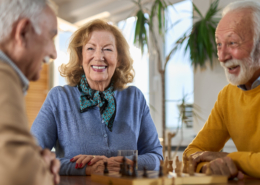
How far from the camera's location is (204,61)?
147 inches

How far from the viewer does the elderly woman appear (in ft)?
5.84

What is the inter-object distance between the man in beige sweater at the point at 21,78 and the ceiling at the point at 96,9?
3.65 metres

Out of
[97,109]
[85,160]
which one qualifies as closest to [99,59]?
[97,109]

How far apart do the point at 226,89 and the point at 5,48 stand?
4.79ft

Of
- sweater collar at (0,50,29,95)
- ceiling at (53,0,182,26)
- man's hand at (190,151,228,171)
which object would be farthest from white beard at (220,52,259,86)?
ceiling at (53,0,182,26)

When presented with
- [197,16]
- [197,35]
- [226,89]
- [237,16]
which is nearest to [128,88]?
[226,89]

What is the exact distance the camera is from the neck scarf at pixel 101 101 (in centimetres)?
187

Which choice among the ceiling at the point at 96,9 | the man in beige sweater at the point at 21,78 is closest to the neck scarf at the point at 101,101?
the man in beige sweater at the point at 21,78

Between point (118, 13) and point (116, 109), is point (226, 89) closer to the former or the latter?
point (116, 109)

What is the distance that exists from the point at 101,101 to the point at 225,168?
94 cm

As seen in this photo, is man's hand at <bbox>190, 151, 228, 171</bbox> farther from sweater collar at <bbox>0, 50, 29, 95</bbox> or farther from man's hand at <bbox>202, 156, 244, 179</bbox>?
sweater collar at <bbox>0, 50, 29, 95</bbox>

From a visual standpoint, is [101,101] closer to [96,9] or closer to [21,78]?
[21,78]

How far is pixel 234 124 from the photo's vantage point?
5.72 ft

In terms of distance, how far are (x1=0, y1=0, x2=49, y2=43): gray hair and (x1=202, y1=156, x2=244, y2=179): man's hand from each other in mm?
960
